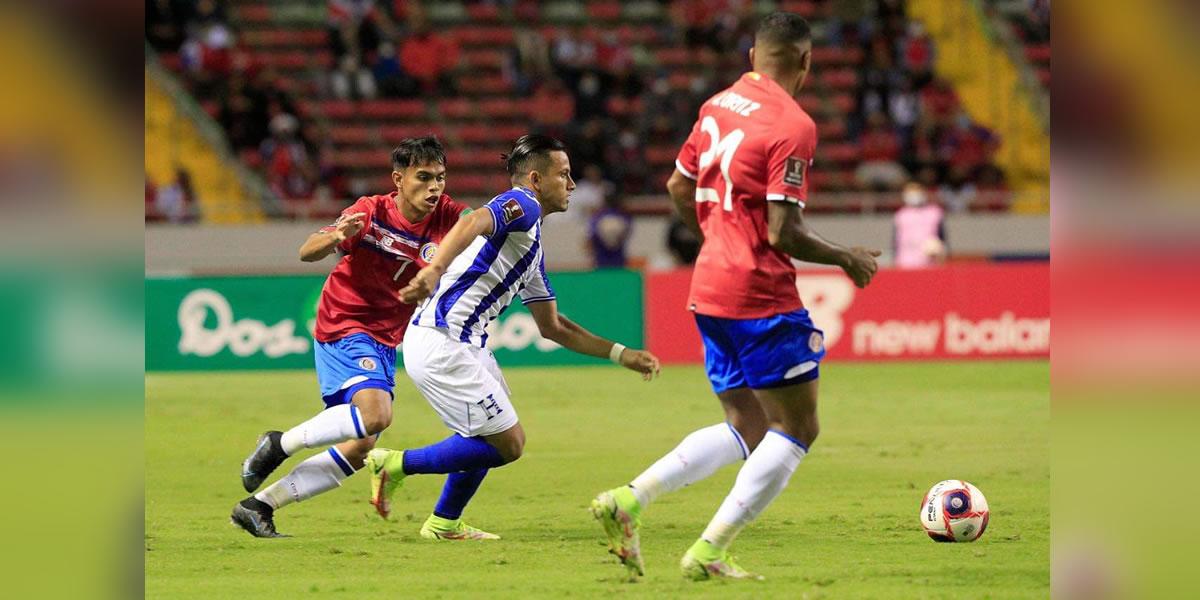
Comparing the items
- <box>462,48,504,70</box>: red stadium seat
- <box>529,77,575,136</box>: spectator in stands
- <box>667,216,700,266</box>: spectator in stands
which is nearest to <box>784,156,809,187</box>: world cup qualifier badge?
<box>667,216,700,266</box>: spectator in stands

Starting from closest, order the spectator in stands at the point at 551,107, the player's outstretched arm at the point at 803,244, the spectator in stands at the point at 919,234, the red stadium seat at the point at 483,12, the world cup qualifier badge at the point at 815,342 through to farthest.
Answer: the player's outstretched arm at the point at 803,244
the world cup qualifier badge at the point at 815,342
the spectator in stands at the point at 919,234
the spectator in stands at the point at 551,107
the red stadium seat at the point at 483,12

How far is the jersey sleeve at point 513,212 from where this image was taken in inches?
259

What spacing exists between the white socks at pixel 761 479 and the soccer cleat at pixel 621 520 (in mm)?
322

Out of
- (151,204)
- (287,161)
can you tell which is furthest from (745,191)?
(287,161)

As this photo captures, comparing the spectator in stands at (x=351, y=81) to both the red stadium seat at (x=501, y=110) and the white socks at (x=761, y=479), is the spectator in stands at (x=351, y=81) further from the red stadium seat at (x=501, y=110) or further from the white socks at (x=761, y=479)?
the white socks at (x=761, y=479)

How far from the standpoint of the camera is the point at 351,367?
25.1 feet

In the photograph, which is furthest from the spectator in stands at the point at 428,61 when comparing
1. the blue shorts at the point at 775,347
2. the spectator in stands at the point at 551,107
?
the blue shorts at the point at 775,347

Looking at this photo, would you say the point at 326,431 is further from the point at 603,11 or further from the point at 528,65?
the point at 603,11

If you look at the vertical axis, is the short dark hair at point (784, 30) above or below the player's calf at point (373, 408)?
above

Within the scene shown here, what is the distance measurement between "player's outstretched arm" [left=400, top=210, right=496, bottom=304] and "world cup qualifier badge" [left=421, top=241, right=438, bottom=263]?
3.87 ft

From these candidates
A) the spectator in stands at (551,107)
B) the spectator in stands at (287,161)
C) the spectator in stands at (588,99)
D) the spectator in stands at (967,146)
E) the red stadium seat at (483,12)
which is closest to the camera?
the spectator in stands at (287,161)

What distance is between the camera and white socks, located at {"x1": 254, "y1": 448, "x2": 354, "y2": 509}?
7363 millimetres

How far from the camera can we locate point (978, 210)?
78.8ft
